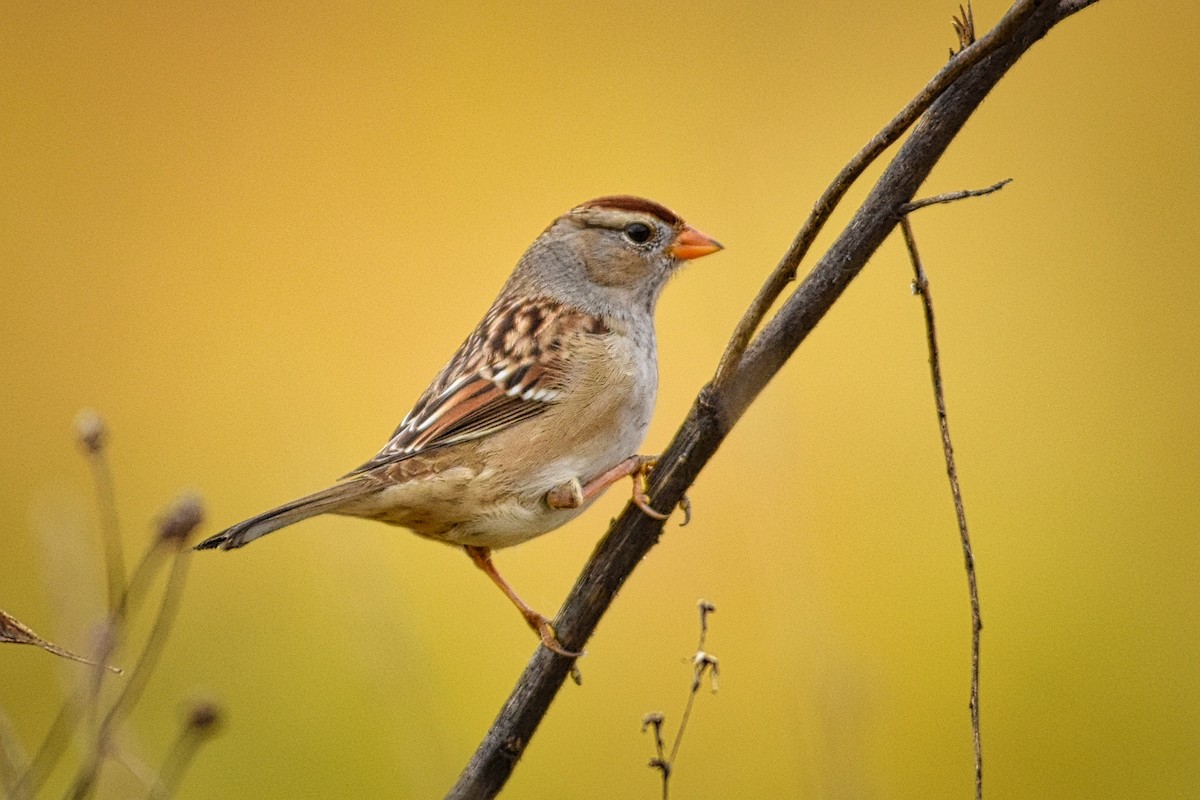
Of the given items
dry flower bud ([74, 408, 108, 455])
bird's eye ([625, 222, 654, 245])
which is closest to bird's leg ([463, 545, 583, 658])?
dry flower bud ([74, 408, 108, 455])

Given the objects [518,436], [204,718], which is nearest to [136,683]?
[204,718]

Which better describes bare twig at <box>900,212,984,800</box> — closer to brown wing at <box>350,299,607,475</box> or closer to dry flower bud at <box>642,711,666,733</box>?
dry flower bud at <box>642,711,666,733</box>

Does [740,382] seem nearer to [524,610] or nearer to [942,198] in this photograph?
[942,198]

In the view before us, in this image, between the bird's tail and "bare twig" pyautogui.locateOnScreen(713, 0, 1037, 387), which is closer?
"bare twig" pyautogui.locateOnScreen(713, 0, 1037, 387)

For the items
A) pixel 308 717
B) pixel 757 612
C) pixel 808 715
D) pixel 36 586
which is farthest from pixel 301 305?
pixel 808 715

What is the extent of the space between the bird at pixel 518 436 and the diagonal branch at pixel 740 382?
26cm

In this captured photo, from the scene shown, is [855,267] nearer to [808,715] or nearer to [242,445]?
[808,715]

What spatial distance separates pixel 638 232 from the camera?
330 cm

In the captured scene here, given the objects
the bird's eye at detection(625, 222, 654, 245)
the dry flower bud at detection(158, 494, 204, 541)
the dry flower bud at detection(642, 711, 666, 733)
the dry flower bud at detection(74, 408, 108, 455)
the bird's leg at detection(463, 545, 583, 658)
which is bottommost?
the dry flower bud at detection(642, 711, 666, 733)

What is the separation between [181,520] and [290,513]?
72cm

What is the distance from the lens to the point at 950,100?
5.50ft

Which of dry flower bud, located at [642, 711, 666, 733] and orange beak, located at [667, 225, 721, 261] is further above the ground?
orange beak, located at [667, 225, 721, 261]

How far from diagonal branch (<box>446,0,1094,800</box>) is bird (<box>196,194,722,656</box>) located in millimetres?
261

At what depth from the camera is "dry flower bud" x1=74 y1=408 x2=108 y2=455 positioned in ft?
5.23
